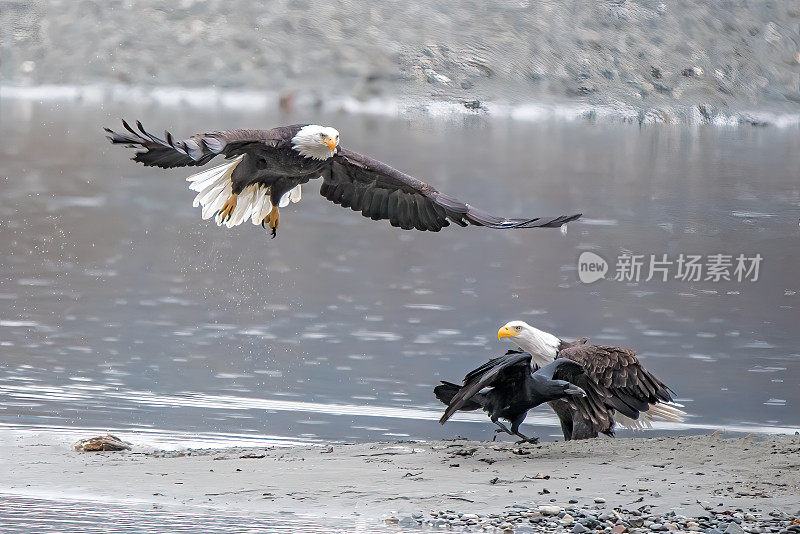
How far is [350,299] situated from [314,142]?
452cm

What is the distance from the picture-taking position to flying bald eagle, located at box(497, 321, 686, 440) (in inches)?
312

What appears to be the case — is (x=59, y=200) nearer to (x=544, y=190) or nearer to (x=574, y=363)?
(x=544, y=190)

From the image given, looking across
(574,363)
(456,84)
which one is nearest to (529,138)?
(456,84)

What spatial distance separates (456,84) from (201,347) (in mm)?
19201

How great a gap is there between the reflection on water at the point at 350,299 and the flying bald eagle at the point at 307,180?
3.82ft

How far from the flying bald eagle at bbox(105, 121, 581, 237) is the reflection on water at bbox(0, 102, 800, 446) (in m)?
1.16

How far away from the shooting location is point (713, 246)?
1739 centimetres

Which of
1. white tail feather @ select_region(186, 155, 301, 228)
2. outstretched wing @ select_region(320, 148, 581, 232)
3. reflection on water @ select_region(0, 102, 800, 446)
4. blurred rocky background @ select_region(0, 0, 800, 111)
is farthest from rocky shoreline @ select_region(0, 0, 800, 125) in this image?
outstretched wing @ select_region(320, 148, 581, 232)

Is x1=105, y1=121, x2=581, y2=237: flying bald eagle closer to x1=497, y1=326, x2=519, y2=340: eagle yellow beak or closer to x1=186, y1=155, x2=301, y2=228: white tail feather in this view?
x1=186, y1=155, x2=301, y2=228: white tail feather

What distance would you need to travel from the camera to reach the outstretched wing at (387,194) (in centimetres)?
879

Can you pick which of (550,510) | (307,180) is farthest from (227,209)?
(550,510)

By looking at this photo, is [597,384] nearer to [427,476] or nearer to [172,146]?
[427,476]

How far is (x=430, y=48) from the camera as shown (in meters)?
30.6

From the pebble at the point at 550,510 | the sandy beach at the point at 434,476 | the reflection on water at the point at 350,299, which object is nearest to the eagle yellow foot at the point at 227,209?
the reflection on water at the point at 350,299
